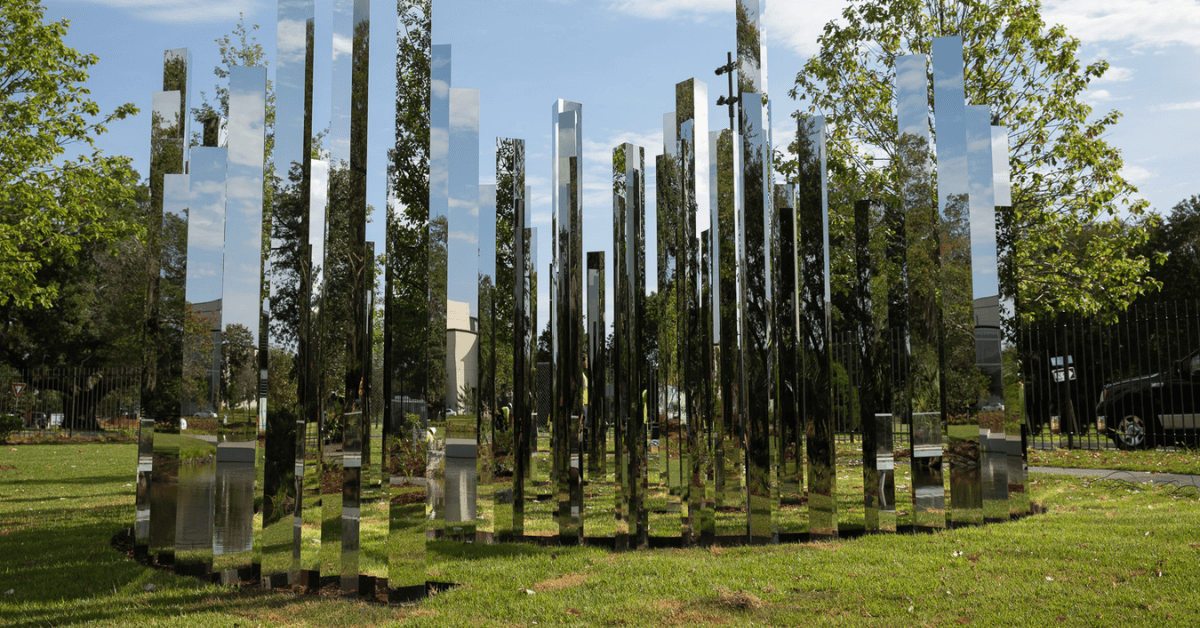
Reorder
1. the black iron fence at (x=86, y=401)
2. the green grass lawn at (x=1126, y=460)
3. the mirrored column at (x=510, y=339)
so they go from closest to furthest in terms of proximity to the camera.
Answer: the mirrored column at (x=510, y=339)
the green grass lawn at (x=1126, y=460)
the black iron fence at (x=86, y=401)

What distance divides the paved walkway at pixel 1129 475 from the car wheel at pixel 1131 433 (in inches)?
154

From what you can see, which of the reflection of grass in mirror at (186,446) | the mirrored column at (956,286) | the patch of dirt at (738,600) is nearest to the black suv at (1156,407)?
the mirrored column at (956,286)

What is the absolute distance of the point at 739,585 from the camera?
16.8 feet

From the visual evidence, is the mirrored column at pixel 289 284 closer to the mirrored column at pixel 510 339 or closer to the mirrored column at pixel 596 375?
the mirrored column at pixel 510 339

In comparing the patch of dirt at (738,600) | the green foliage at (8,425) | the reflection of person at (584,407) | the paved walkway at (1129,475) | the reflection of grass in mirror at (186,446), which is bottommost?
the paved walkway at (1129,475)

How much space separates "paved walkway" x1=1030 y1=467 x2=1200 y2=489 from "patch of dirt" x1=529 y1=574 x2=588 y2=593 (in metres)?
8.59

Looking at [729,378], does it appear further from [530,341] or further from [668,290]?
[530,341]

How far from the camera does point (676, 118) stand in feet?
22.4

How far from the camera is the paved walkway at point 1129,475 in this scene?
1044 cm

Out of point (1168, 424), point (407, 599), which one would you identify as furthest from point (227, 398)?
point (1168, 424)

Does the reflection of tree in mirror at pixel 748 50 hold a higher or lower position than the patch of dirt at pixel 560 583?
higher

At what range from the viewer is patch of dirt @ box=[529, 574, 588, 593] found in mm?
5138

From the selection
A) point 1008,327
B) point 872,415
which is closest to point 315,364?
point 872,415

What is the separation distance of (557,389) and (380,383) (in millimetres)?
1677
